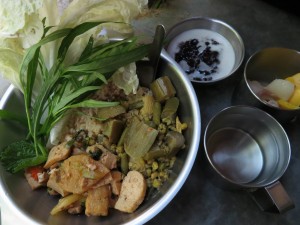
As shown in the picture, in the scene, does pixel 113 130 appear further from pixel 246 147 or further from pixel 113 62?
pixel 246 147

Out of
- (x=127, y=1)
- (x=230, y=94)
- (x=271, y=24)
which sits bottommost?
(x=230, y=94)

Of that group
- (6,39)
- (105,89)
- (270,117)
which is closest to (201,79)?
(270,117)

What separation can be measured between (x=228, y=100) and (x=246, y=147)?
0.24 meters

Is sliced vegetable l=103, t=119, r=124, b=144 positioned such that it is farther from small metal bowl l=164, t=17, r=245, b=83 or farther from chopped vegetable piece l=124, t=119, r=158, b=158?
small metal bowl l=164, t=17, r=245, b=83

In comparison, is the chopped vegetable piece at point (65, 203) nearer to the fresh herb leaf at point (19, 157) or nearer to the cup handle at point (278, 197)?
the fresh herb leaf at point (19, 157)

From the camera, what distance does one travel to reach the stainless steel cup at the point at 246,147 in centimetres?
113

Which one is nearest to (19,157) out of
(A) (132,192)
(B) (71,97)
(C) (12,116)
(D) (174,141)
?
(C) (12,116)

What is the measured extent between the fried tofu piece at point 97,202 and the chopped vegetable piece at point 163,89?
1.25 feet

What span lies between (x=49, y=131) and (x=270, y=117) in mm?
801

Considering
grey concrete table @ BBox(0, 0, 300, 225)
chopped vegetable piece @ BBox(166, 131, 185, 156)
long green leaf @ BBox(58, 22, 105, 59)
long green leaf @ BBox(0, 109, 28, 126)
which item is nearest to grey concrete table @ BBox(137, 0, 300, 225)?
grey concrete table @ BBox(0, 0, 300, 225)

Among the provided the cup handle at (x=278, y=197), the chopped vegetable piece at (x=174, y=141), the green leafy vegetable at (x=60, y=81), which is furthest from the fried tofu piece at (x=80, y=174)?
the cup handle at (x=278, y=197)

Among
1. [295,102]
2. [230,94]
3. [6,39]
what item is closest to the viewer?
[6,39]

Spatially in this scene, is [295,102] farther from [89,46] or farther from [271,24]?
[89,46]

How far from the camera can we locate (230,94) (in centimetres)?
141
